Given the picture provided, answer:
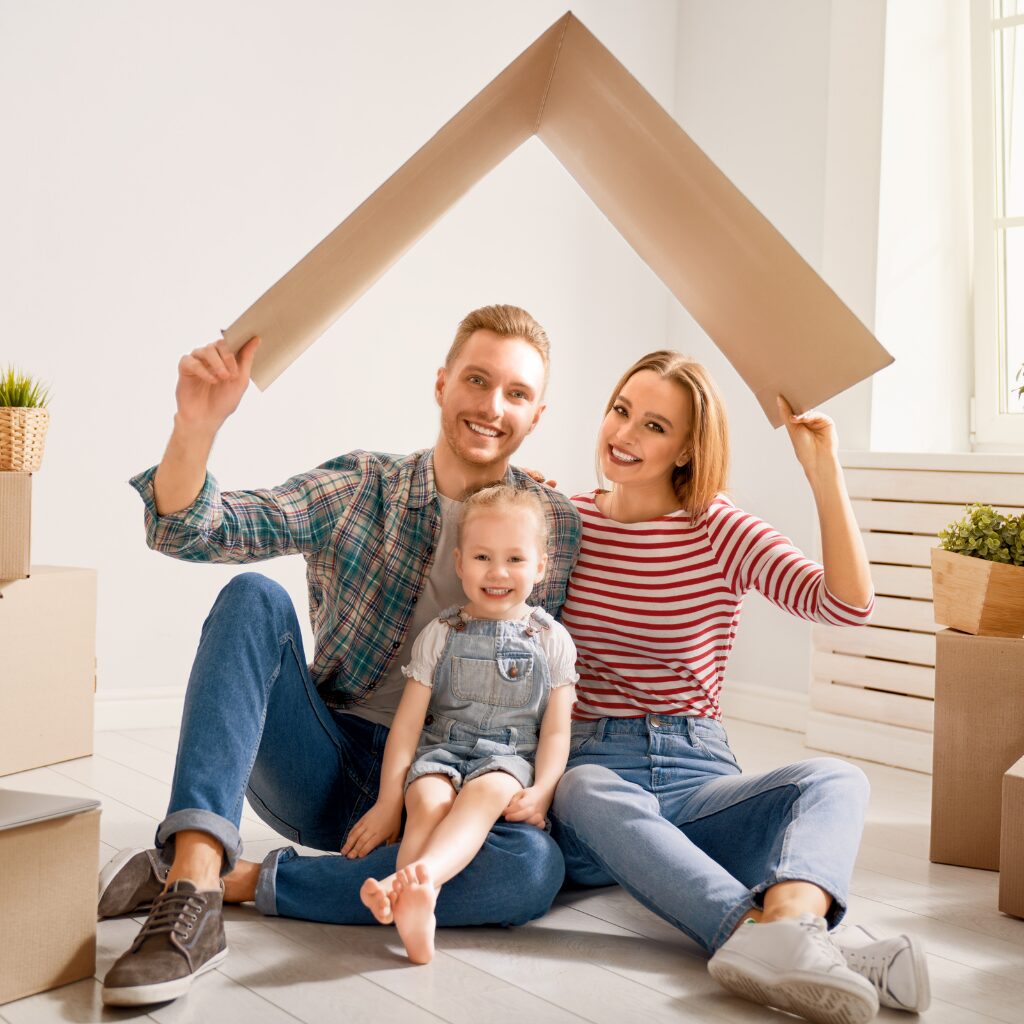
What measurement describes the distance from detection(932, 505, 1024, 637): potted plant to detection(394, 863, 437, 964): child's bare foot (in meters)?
1.15

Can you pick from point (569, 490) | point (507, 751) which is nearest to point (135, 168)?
point (569, 490)

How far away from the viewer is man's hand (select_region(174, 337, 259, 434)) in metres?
1.34

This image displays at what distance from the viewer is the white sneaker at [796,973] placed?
1.20 m

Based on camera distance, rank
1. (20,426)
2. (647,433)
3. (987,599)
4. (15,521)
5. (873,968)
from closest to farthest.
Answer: (873,968) < (647,433) < (15,521) < (987,599) < (20,426)

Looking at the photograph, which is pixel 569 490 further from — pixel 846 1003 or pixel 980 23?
pixel 846 1003

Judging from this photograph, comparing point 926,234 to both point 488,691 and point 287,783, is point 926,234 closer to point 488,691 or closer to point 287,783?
point 488,691

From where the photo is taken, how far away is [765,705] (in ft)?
10.5

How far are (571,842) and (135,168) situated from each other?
1801mm

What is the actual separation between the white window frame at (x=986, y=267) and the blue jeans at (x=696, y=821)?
1680 millimetres

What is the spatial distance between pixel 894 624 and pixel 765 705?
1.67 feet

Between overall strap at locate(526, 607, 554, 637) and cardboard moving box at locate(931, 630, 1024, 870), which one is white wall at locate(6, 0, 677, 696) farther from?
cardboard moving box at locate(931, 630, 1024, 870)

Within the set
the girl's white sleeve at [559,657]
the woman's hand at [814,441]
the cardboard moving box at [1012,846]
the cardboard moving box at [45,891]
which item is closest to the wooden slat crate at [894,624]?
the cardboard moving box at [1012,846]

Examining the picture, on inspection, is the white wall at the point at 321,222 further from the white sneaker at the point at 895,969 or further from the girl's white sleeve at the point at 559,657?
the white sneaker at the point at 895,969

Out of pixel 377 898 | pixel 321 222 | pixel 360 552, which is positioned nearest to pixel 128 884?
pixel 377 898
